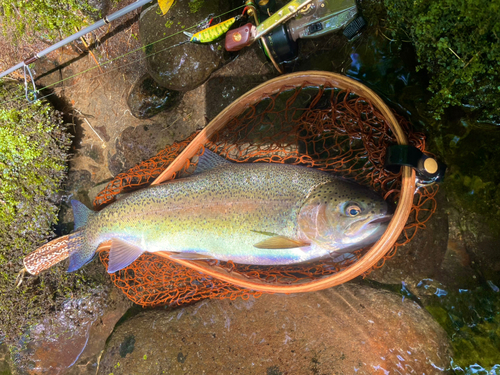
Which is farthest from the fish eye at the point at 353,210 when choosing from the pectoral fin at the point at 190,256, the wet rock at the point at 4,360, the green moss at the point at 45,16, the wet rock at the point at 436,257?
the wet rock at the point at 4,360

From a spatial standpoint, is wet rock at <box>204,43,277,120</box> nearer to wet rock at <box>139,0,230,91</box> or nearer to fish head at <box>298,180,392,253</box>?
wet rock at <box>139,0,230,91</box>

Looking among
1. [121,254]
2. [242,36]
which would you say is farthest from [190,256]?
[242,36]

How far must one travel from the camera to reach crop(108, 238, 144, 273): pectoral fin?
3145mm

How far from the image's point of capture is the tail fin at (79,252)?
3.27 meters

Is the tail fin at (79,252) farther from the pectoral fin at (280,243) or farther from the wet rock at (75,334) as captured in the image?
the pectoral fin at (280,243)

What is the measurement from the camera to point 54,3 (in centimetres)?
429

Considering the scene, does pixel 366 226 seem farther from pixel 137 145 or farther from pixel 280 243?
pixel 137 145

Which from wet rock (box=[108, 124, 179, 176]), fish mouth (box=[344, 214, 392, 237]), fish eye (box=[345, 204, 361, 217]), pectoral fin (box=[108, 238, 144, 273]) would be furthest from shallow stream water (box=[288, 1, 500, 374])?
pectoral fin (box=[108, 238, 144, 273])

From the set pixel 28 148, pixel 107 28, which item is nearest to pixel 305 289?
pixel 28 148

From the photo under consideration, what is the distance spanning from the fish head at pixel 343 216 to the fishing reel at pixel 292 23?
1.46 meters

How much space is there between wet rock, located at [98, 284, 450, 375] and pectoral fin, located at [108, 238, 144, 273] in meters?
0.93

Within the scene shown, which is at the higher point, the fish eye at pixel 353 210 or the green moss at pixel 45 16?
the green moss at pixel 45 16

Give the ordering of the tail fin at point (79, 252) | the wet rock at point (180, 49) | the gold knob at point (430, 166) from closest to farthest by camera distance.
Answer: the gold knob at point (430, 166) < the tail fin at point (79, 252) < the wet rock at point (180, 49)

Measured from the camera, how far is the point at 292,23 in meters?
2.79
